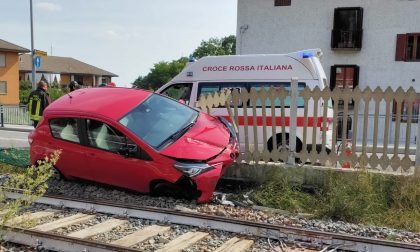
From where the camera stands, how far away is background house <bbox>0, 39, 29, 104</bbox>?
49188mm

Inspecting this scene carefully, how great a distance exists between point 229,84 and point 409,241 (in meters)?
6.22

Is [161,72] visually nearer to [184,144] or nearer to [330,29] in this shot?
[330,29]

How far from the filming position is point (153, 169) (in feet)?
21.2

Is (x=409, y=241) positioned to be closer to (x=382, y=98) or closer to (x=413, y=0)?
(x=382, y=98)

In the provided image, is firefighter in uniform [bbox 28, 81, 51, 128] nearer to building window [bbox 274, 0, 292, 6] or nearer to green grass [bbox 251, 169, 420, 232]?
green grass [bbox 251, 169, 420, 232]

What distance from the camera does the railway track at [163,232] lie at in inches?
182

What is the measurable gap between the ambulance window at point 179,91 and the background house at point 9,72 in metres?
42.9

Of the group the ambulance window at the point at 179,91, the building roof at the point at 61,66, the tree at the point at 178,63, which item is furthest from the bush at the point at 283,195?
the tree at the point at 178,63

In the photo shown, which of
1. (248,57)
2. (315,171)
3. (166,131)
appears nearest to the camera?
(166,131)

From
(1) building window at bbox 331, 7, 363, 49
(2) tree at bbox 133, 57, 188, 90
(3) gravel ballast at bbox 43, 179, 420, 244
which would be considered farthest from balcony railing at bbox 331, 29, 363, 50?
(2) tree at bbox 133, 57, 188, 90

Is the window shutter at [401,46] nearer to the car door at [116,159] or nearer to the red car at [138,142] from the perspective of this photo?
the red car at [138,142]

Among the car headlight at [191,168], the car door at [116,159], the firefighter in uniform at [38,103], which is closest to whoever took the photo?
the car headlight at [191,168]

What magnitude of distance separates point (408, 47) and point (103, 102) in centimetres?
2186

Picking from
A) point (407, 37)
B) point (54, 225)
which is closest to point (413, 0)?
point (407, 37)
